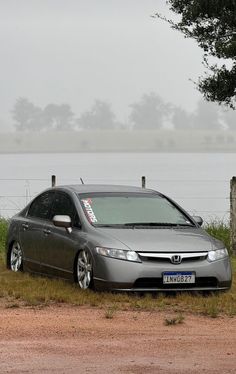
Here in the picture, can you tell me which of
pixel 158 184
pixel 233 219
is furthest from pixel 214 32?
pixel 158 184

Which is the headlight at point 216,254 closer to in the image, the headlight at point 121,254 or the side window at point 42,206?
the headlight at point 121,254

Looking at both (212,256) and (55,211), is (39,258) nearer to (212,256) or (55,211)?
(55,211)

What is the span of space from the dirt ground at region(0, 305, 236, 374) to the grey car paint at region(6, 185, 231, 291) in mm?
821

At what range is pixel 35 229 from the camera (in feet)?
45.8

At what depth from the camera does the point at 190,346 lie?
359 inches

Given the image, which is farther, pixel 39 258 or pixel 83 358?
pixel 39 258

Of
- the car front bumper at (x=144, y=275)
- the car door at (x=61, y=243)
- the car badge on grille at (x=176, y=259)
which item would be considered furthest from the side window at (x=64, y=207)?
the car badge on grille at (x=176, y=259)

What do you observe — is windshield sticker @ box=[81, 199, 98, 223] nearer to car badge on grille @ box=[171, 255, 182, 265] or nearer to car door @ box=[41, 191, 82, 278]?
car door @ box=[41, 191, 82, 278]

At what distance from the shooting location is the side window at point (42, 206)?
46.1 feet

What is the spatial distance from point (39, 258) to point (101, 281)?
191 cm

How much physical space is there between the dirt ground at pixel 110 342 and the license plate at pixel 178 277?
1.03 m

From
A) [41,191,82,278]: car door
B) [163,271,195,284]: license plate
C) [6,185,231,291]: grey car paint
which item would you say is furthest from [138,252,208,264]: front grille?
[41,191,82,278]: car door

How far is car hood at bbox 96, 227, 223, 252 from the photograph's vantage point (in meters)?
12.1

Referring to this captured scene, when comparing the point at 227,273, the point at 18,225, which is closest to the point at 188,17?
the point at 18,225
